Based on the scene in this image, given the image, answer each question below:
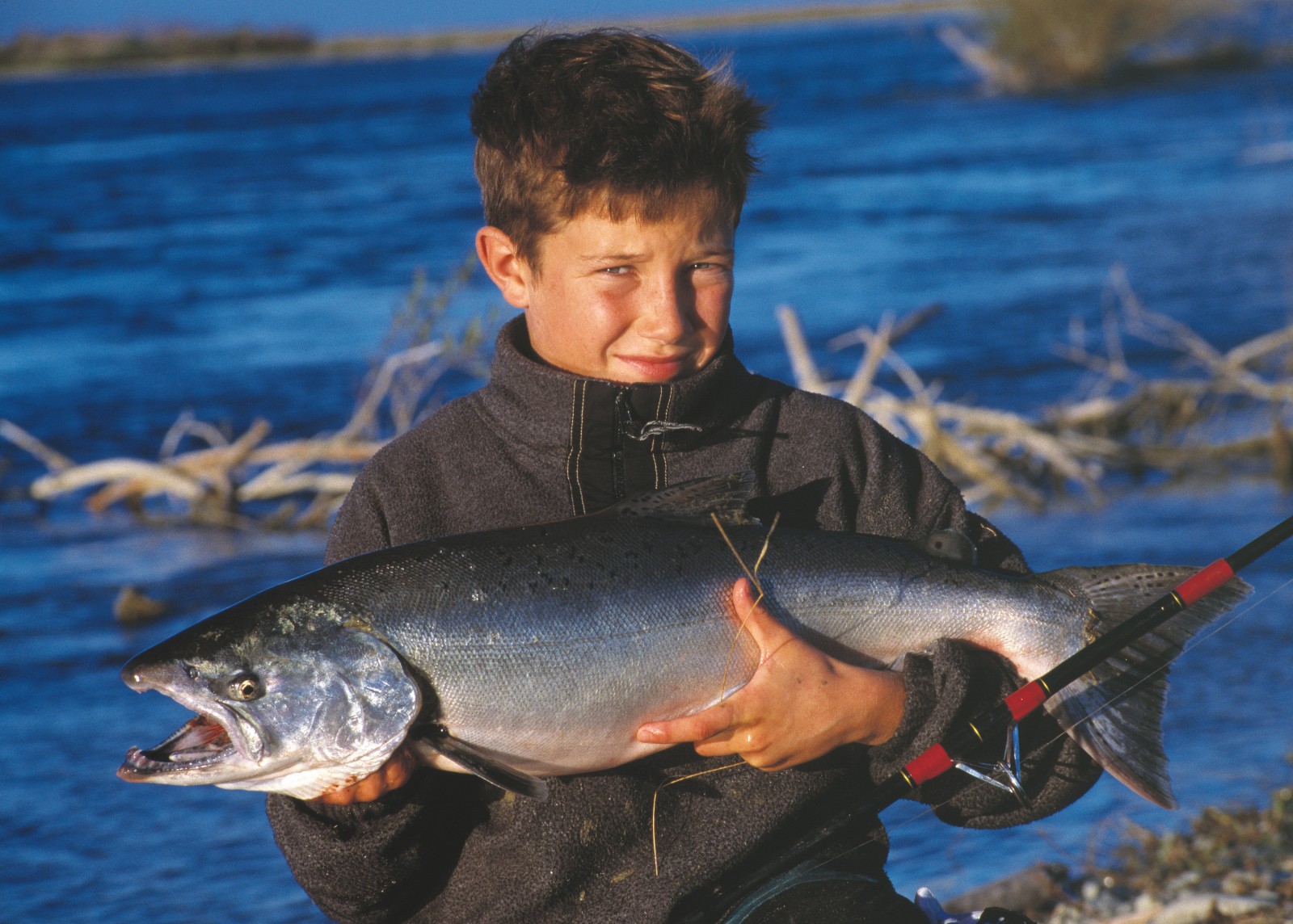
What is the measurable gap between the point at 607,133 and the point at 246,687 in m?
1.35

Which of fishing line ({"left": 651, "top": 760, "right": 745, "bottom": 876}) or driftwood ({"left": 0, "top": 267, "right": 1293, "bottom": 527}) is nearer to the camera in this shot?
fishing line ({"left": 651, "top": 760, "right": 745, "bottom": 876})

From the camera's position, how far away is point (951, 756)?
9.65ft

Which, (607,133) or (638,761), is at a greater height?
(607,133)

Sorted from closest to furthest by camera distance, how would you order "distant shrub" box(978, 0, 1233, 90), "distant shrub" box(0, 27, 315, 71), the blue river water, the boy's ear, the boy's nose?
the boy's nose, the boy's ear, the blue river water, "distant shrub" box(978, 0, 1233, 90), "distant shrub" box(0, 27, 315, 71)

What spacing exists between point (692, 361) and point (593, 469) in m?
0.32

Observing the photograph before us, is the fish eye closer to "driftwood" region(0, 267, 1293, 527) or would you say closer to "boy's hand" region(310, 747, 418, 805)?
"boy's hand" region(310, 747, 418, 805)

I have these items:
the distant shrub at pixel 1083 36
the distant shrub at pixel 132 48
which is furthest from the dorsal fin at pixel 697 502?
the distant shrub at pixel 132 48

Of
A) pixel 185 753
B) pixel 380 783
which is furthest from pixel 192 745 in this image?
pixel 380 783

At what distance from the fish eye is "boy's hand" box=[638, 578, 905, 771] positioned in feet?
2.31

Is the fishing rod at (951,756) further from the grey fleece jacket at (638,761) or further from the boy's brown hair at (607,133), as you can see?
the boy's brown hair at (607,133)

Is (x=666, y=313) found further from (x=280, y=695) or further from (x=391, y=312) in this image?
(x=391, y=312)

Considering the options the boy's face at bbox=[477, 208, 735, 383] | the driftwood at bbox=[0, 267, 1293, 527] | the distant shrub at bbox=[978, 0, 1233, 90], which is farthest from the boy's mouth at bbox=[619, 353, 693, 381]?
the distant shrub at bbox=[978, 0, 1233, 90]

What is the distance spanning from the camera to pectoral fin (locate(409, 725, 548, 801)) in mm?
2588

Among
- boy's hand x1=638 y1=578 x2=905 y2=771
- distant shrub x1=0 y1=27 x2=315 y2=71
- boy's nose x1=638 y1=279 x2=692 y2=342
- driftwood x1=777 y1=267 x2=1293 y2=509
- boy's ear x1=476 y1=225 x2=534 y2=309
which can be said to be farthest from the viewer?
distant shrub x1=0 y1=27 x2=315 y2=71
